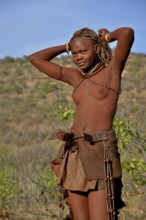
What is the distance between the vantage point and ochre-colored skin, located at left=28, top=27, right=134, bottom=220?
3862 mm

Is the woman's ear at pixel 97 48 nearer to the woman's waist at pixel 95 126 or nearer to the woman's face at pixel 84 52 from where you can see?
the woman's face at pixel 84 52

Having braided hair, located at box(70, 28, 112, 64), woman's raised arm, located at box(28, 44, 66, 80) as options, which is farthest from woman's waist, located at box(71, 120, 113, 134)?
woman's raised arm, located at box(28, 44, 66, 80)

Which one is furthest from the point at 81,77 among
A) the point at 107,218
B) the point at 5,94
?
the point at 5,94

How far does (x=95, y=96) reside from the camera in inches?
158

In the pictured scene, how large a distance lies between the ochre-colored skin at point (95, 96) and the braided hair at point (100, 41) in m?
0.03

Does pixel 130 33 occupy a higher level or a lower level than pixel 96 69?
higher

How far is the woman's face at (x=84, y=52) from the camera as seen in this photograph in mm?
4035

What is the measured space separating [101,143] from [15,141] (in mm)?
17752

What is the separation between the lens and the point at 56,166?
13.8 feet

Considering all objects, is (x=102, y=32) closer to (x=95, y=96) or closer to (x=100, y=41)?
(x=100, y=41)

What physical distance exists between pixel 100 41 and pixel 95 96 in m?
0.42

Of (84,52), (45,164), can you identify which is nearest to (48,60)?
(84,52)

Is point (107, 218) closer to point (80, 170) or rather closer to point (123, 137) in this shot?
point (80, 170)

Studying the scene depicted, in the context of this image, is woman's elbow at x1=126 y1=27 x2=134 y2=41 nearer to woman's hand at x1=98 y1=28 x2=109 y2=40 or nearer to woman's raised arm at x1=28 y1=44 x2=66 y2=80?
woman's hand at x1=98 y1=28 x2=109 y2=40
